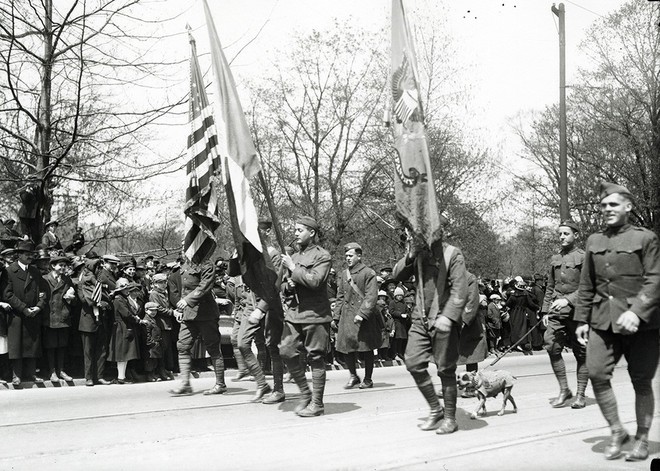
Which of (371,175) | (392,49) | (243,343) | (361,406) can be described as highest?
(371,175)

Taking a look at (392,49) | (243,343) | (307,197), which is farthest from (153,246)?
(392,49)

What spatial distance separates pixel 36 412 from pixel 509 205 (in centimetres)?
2536

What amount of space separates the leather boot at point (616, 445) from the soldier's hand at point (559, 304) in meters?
2.87

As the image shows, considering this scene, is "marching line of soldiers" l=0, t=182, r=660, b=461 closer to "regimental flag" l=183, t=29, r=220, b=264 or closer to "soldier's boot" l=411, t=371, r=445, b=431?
"soldier's boot" l=411, t=371, r=445, b=431

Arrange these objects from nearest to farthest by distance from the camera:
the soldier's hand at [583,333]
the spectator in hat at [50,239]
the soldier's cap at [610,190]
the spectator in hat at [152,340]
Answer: the soldier's cap at [610,190] < the soldier's hand at [583,333] < the spectator in hat at [152,340] < the spectator in hat at [50,239]

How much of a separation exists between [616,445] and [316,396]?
341cm

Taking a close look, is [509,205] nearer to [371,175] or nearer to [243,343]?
[371,175]

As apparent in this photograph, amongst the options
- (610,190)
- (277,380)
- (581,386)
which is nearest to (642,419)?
(610,190)

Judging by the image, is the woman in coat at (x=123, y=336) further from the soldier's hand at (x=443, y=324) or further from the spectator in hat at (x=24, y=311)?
the soldier's hand at (x=443, y=324)

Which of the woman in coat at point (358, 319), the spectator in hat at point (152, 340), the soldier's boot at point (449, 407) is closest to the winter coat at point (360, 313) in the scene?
the woman in coat at point (358, 319)

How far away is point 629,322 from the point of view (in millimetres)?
5938

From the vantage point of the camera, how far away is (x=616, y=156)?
27.8 m

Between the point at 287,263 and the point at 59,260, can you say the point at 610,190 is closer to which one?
the point at 287,263

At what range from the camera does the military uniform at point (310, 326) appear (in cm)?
848
